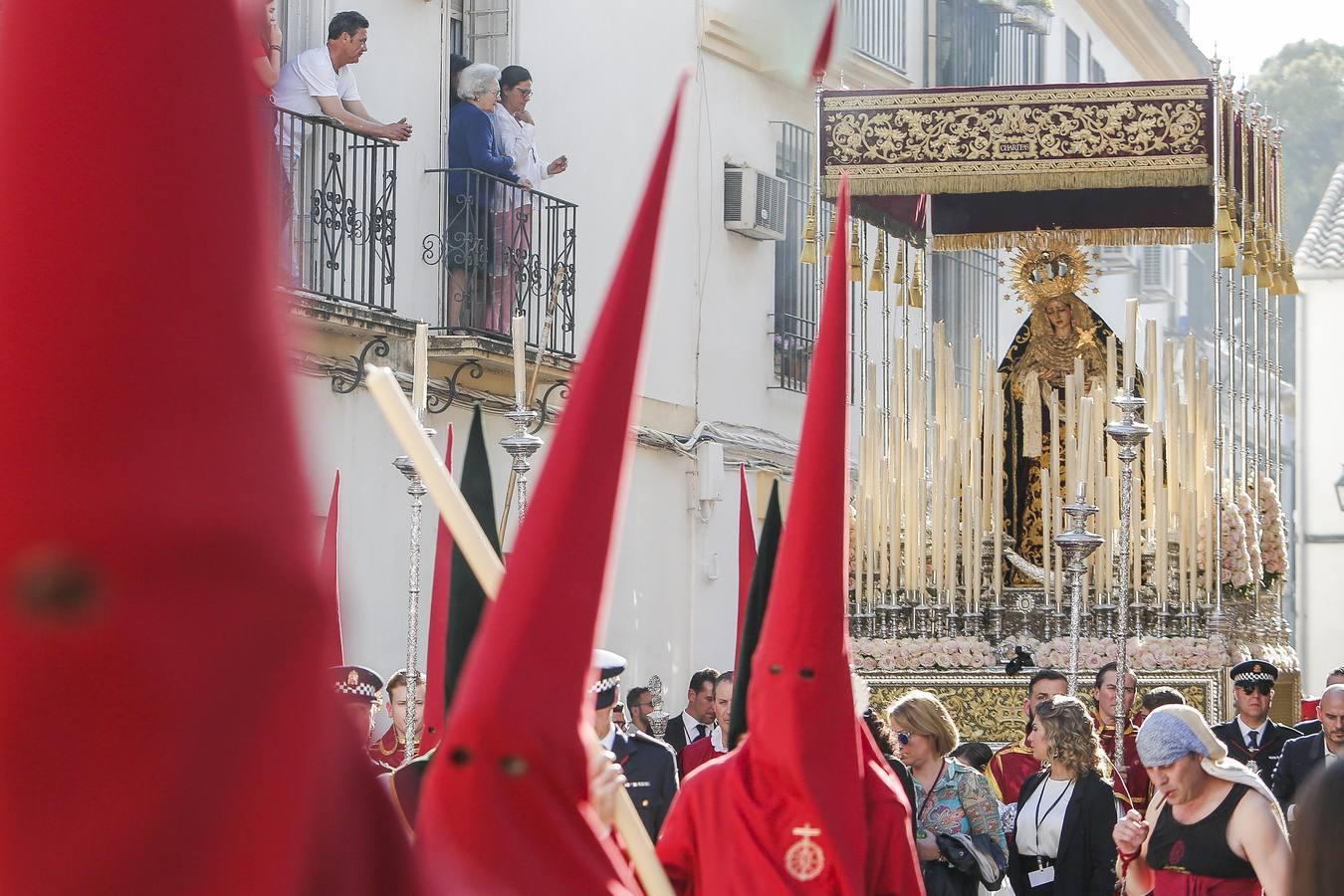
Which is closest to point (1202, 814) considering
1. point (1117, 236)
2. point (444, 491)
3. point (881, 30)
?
point (444, 491)

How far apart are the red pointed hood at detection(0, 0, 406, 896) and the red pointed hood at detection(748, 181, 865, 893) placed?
2.30m

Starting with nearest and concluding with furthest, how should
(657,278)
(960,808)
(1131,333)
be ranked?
(960,808) < (1131,333) < (657,278)

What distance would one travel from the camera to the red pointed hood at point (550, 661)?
1.49 meters

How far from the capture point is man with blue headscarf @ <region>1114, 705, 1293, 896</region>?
5516 millimetres

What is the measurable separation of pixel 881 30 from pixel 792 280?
2137 millimetres

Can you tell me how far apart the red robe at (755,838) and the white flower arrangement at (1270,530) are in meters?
7.66

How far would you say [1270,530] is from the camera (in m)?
12.1

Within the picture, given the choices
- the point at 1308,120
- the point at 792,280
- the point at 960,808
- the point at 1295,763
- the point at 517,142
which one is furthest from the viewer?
the point at 1308,120

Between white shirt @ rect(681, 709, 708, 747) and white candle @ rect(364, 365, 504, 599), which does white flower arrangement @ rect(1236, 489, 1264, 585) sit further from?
white candle @ rect(364, 365, 504, 599)

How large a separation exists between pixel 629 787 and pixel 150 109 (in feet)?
20.5

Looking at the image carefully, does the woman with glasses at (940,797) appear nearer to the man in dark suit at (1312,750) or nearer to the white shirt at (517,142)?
the man in dark suit at (1312,750)

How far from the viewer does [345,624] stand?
7.09m

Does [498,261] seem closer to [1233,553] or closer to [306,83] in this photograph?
[306,83]

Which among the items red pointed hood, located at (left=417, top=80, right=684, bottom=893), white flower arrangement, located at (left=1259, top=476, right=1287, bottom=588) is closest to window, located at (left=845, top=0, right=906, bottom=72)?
white flower arrangement, located at (left=1259, top=476, right=1287, bottom=588)
